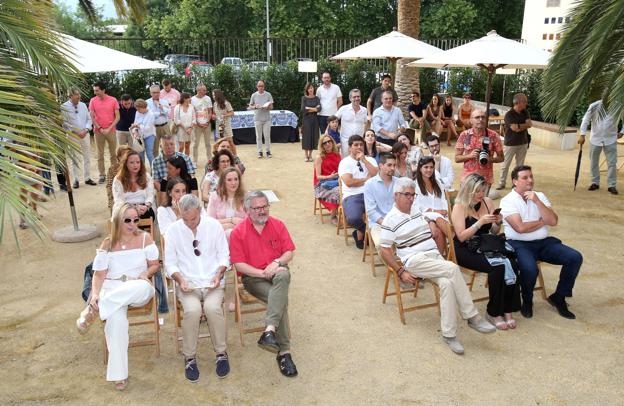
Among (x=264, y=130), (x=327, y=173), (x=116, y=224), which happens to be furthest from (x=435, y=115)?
(x=116, y=224)

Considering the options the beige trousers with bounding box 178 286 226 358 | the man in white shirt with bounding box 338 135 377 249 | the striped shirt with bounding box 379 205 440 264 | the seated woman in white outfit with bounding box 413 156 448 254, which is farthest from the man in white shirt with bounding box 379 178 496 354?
the beige trousers with bounding box 178 286 226 358

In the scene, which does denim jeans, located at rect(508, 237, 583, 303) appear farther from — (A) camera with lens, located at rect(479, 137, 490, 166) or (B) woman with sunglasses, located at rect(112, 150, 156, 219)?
(B) woman with sunglasses, located at rect(112, 150, 156, 219)

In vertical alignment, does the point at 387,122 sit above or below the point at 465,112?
above

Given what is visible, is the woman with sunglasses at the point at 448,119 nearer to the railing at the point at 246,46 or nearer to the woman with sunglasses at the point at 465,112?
the woman with sunglasses at the point at 465,112

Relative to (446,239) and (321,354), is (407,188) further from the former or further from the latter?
(321,354)

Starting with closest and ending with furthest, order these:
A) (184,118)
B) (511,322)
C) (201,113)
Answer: (511,322)
(184,118)
(201,113)

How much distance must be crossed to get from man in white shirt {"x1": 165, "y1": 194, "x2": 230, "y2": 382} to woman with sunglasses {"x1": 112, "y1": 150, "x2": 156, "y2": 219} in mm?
1838

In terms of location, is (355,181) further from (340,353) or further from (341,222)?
(340,353)

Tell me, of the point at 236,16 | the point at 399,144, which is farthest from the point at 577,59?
the point at 236,16

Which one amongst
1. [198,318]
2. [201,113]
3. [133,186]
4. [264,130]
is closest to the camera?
[198,318]

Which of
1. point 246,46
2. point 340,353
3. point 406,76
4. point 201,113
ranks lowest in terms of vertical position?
point 340,353

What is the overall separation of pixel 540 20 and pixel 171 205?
35.1 meters

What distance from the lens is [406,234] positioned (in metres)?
4.95

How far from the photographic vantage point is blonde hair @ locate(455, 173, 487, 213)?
16.8 feet
